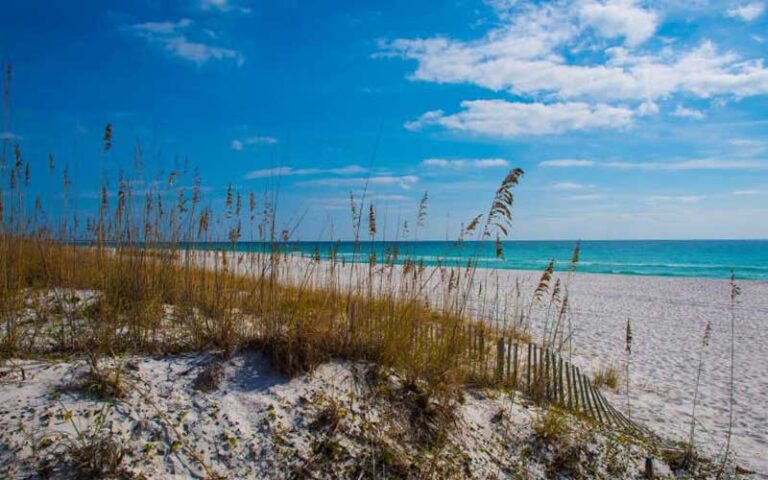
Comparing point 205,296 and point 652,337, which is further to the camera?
point 652,337

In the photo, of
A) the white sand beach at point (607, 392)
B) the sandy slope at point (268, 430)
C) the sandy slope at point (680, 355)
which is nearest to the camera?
the sandy slope at point (268, 430)

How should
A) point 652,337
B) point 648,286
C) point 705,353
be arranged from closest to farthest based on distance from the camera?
point 705,353
point 652,337
point 648,286

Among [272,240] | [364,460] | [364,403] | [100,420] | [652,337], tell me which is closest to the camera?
[100,420]

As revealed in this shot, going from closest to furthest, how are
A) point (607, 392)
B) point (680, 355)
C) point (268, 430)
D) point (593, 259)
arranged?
point (268, 430) → point (607, 392) → point (680, 355) → point (593, 259)

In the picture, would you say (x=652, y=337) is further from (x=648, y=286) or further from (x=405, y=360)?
(x=648, y=286)

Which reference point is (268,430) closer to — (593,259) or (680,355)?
(680,355)

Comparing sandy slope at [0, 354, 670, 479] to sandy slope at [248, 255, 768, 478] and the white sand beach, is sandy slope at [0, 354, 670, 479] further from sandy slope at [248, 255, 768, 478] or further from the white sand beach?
sandy slope at [248, 255, 768, 478]

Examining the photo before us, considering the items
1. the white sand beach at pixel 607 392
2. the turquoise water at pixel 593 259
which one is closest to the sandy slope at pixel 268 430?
the white sand beach at pixel 607 392

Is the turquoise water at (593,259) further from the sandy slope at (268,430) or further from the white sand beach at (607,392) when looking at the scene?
the sandy slope at (268,430)

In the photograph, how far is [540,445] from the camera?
3.21m

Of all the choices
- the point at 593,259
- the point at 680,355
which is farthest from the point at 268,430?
the point at 593,259

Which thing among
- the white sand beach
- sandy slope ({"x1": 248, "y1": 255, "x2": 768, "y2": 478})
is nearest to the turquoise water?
the white sand beach

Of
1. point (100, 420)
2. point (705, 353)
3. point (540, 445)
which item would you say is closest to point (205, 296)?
point (100, 420)

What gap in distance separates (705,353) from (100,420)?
389 inches
